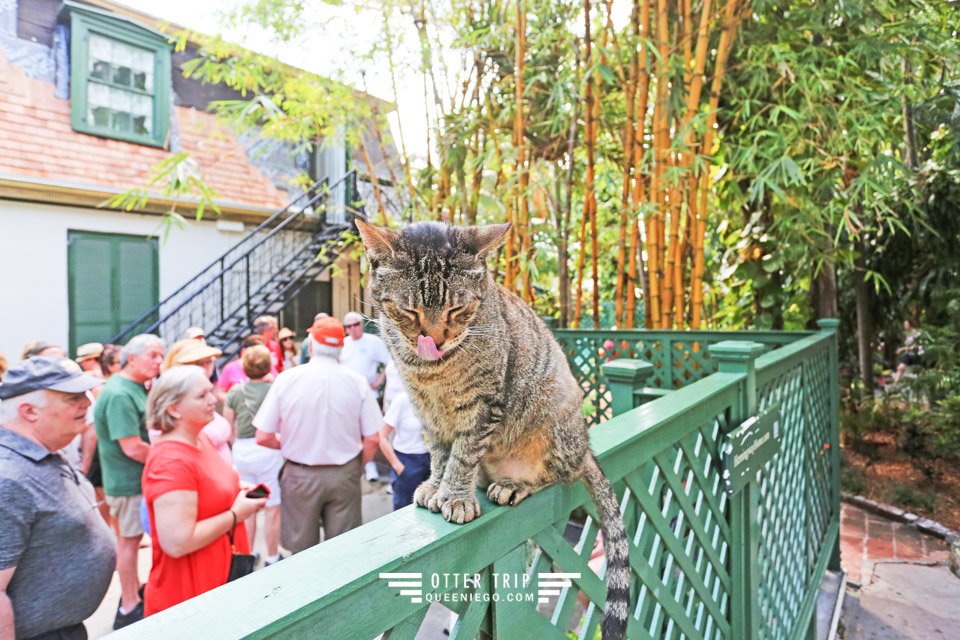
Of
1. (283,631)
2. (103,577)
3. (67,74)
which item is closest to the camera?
(283,631)

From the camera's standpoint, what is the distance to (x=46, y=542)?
1.46m

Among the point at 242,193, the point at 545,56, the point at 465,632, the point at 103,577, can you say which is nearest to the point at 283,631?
the point at 465,632

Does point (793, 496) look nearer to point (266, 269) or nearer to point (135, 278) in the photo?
point (135, 278)

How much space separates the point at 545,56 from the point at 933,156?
3.79 m

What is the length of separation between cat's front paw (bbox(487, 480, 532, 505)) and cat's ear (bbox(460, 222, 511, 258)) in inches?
19.1

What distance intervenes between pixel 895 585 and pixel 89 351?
5.13 meters

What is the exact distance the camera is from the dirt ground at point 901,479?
4133 mm

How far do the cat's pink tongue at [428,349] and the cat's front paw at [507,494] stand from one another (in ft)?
0.88

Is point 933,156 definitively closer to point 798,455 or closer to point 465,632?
point 798,455

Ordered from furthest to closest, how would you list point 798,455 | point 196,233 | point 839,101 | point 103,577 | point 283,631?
point 196,233, point 839,101, point 798,455, point 103,577, point 283,631

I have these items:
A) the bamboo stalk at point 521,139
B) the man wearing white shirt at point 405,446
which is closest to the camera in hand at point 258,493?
the man wearing white shirt at point 405,446

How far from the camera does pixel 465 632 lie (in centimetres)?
73

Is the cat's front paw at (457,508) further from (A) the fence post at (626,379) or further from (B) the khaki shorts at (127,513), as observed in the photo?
(B) the khaki shorts at (127,513)

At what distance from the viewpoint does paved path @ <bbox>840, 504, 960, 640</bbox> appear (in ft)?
9.60
